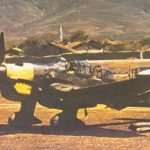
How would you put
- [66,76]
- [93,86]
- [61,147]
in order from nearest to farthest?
1. [61,147]
2. [93,86]
3. [66,76]

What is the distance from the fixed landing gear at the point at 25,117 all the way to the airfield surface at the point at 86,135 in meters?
0.30

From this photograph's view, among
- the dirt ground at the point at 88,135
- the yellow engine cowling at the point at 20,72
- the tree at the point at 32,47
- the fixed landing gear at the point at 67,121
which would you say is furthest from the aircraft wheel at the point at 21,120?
the tree at the point at 32,47

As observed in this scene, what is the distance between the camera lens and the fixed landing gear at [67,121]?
1781 centimetres

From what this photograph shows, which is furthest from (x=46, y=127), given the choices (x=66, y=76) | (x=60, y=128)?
(x=66, y=76)

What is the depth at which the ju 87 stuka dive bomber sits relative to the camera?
16609 mm

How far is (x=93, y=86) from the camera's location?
1658cm

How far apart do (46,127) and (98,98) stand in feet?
7.40

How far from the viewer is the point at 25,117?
18812mm

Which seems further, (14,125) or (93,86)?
(14,125)

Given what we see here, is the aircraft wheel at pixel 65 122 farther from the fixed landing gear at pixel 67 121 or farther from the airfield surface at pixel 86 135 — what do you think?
the airfield surface at pixel 86 135

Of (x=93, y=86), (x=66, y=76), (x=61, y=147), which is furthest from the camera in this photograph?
(x=66, y=76)

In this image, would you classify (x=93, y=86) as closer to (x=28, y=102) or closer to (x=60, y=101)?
(x=60, y=101)

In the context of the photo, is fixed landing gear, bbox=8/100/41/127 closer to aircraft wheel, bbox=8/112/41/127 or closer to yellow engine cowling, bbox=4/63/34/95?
aircraft wheel, bbox=8/112/41/127

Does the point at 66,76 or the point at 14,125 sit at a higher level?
the point at 66,76
